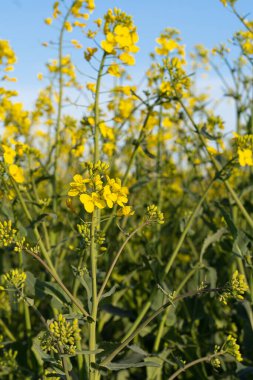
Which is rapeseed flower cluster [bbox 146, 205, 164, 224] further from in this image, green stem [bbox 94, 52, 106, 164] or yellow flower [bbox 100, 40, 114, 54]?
yellow flower [bbox 100, 40, 114, 54]

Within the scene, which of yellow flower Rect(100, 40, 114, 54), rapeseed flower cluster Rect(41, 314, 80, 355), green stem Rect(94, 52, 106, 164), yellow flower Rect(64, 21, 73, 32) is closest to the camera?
rapeseed flower cluster Rect(41, 314, 80, 355)

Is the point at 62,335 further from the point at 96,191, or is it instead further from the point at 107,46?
the point at 107,46

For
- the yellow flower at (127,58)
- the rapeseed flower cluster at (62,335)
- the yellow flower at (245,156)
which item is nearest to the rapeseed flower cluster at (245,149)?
the yellow flower at (245,156)

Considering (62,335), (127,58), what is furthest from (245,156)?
(62,335)

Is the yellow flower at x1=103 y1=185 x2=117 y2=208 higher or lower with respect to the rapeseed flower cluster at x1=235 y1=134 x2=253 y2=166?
lower

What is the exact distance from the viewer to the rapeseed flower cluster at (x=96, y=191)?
1554 mm

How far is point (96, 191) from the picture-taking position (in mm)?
1574

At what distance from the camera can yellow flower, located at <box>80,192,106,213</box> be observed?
1.54m

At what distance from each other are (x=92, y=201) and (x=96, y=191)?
32 millimetres

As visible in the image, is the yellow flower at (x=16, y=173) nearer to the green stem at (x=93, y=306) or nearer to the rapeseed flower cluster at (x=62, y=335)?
the green stem at (x=93, y=306)

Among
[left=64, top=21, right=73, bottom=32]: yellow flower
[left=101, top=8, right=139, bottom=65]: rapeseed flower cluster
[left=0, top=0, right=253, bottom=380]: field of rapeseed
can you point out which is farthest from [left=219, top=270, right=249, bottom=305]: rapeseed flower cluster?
[left=64, top=21, right=73, bottom=32]: yellow flower

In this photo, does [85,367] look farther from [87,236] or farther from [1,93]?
[1,93]

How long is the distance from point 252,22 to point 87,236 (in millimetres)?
2656

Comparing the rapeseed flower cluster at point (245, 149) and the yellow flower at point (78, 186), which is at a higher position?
the rapeseed flower cluster at point (245, 149)
